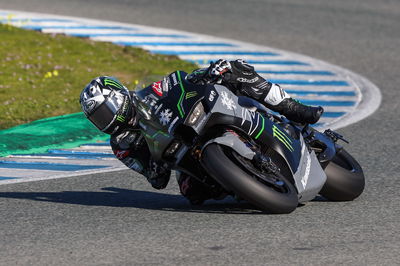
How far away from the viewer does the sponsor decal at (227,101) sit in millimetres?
6504

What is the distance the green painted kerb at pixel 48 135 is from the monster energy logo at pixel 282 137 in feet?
11.0

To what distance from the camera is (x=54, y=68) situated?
13.3 meters

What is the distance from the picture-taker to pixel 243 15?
17750 millimetres

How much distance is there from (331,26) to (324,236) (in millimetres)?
11415

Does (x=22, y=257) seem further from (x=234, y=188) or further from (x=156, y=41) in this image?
(x=156, y=41)

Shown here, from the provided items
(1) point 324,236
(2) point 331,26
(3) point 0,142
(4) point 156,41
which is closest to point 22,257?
(1) point 324,236

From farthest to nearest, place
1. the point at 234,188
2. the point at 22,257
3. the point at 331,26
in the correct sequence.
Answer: the point at 331,26 < the point at 234,188 < the point at 22,257

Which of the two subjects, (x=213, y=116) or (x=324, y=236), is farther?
(x=213, y=116)

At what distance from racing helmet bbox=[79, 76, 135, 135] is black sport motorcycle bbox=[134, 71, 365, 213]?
128 millimetres

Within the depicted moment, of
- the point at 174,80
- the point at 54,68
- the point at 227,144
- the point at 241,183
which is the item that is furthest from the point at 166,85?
the point at 54,68

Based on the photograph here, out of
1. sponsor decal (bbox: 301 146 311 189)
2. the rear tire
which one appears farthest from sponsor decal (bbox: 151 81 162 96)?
the rear tire

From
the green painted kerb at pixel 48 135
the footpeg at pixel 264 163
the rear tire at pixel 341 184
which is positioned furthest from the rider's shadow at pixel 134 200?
the green painted kerb at pixel 48 135

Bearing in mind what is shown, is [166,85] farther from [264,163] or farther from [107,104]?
[264,163]

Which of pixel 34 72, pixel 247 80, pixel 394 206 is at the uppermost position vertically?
pixel 247 80
